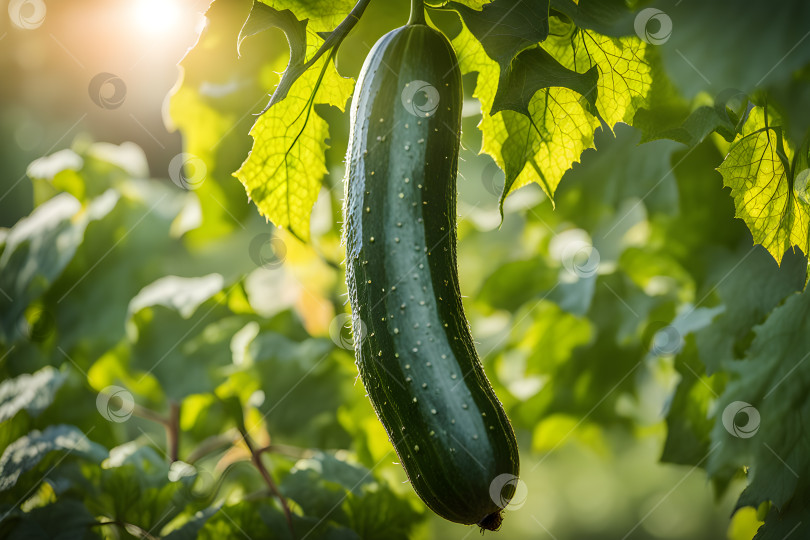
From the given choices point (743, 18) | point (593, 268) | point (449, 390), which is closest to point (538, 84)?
point (743, 18)

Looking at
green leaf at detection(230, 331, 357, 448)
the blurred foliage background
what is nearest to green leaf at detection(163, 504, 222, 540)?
the blurred foliage background

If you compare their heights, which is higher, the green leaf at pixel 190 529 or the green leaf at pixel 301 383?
the green leaf at pixel 301 383

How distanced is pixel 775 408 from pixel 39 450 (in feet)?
3.70

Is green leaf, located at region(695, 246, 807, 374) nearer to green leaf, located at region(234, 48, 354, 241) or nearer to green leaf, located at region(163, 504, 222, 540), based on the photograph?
green leaf, located at region(234, 48, 354, 241)

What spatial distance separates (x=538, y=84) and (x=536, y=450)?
968mm

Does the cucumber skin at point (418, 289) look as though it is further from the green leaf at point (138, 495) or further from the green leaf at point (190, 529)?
the green leaf at point (138, 495)

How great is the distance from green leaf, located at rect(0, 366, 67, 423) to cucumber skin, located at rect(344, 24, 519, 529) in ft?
2.97

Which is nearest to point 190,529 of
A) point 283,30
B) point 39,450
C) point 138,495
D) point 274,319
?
point 138,495

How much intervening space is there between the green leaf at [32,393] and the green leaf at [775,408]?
115cm

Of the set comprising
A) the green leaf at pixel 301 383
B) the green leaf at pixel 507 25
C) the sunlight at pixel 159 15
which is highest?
the green leaf at pixel 507 25

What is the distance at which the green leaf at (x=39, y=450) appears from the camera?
3.78 ft

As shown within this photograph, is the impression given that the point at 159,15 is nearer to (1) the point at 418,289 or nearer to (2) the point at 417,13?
(2) the point at 417,13

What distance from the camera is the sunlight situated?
1.34 meters

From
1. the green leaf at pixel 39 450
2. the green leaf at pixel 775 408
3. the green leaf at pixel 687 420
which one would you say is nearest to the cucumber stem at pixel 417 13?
the green leaf at pixel 775 408
